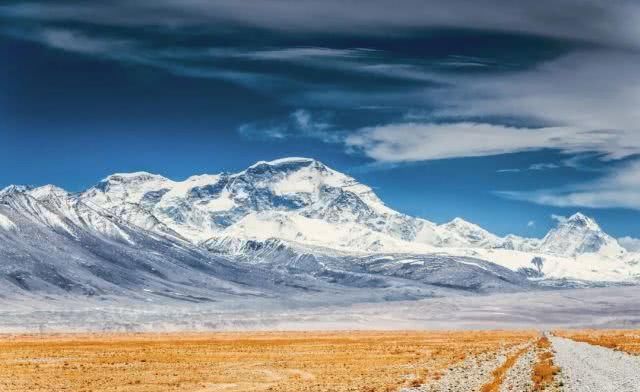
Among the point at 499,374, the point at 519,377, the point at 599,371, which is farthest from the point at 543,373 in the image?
the point at 599,371

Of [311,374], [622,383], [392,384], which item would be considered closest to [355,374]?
[311,374]

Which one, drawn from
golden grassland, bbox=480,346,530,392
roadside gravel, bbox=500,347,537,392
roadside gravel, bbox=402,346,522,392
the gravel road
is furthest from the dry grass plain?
the gravel road

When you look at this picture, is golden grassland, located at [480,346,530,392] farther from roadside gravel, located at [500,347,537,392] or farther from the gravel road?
the gravel road

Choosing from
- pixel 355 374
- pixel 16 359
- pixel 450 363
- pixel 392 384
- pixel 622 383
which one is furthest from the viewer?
pixel 16 359

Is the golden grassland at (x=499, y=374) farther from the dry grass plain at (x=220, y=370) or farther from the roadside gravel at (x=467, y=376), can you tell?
the dry grass plain at (x=220, y=370)

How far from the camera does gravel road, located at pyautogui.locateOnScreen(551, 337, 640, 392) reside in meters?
55.7

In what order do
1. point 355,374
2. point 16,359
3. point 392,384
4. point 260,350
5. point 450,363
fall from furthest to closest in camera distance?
point 260,350, point 16,359, point 450,363, point 355,374, point 392,384

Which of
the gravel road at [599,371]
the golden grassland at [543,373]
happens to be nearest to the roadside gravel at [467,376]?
the golden grassland at [543,373]

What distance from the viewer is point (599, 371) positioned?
69.5 m

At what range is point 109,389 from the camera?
64.4 metres

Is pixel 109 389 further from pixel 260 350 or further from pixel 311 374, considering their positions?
pixel 260 350

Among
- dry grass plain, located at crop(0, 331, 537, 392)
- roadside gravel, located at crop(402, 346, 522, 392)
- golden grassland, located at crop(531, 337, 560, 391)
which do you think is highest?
golden grassland, located at crop(531, 337, 560, 391)

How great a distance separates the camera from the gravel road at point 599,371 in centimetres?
5572

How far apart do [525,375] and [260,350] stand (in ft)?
182
